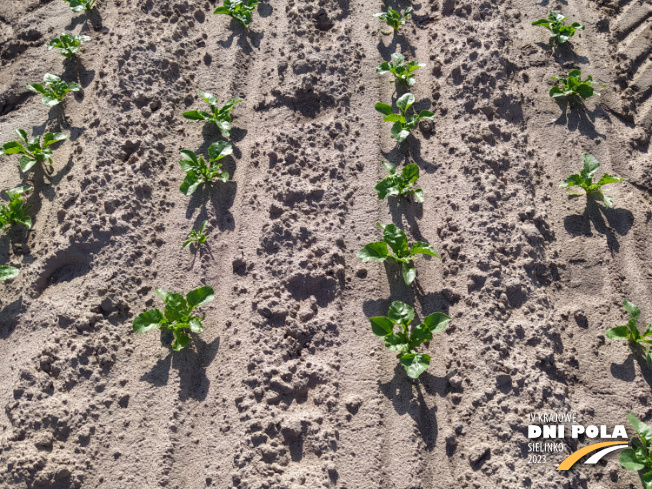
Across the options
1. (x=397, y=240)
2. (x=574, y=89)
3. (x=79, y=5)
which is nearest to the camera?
(x=397, y=240)

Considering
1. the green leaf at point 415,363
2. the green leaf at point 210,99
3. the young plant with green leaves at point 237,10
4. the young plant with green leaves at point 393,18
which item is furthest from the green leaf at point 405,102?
the green leaf at point 415,363

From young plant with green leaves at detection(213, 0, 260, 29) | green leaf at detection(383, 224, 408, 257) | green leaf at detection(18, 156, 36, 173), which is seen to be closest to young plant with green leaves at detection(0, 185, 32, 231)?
green leaf at detection(18, 156, 36, 173)

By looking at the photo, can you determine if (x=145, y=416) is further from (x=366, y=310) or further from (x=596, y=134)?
(x=596, y=134)

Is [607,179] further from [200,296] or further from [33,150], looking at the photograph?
[33,150]

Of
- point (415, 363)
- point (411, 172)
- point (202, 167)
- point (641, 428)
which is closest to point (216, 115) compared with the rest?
point (202, 167)

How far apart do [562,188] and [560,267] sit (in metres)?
0.46

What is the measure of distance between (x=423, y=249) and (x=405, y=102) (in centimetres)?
93

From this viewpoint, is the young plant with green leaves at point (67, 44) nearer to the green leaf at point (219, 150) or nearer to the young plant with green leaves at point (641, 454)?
the green leaf at point (219, 150)

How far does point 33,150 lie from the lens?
3117 mm

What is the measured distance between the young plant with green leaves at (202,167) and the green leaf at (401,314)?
1113mm

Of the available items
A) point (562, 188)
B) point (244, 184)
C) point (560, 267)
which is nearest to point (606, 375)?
point (560, 267)

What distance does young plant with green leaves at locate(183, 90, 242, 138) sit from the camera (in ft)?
10.2

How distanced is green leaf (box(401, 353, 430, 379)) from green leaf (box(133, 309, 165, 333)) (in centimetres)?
109

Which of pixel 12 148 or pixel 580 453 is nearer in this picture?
pixel 580 453
